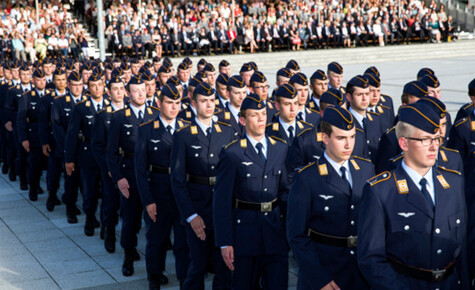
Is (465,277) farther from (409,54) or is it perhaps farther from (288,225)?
(409,54)

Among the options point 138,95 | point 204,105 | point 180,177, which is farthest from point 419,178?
point 138,95

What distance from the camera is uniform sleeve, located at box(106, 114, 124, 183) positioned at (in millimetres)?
6974

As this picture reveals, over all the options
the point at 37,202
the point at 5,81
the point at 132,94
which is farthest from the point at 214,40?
the point at 132,94

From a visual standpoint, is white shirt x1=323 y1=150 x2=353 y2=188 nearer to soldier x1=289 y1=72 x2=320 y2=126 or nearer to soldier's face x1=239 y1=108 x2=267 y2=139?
soldier's face x1=239 y1=108 x2=267 y2=139

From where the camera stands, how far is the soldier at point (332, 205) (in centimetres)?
382

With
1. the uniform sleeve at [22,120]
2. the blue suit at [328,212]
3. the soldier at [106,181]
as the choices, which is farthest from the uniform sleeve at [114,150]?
the uniform sleeve at [22,120]

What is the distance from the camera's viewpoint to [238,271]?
4.88 m

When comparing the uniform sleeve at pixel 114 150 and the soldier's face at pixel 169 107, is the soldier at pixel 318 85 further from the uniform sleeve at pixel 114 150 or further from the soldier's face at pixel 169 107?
the uniform sleeve at pixel 114 150

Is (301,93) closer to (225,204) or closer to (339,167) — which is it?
(225,204)

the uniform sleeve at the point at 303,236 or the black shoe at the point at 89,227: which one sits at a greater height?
the uniform sleeve at the point at 303,236

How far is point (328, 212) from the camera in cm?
392

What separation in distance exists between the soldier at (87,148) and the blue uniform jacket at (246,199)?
4054 millimetres

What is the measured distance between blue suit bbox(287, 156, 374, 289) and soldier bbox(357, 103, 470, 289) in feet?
2.12

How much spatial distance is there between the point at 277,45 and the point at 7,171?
21332mm
